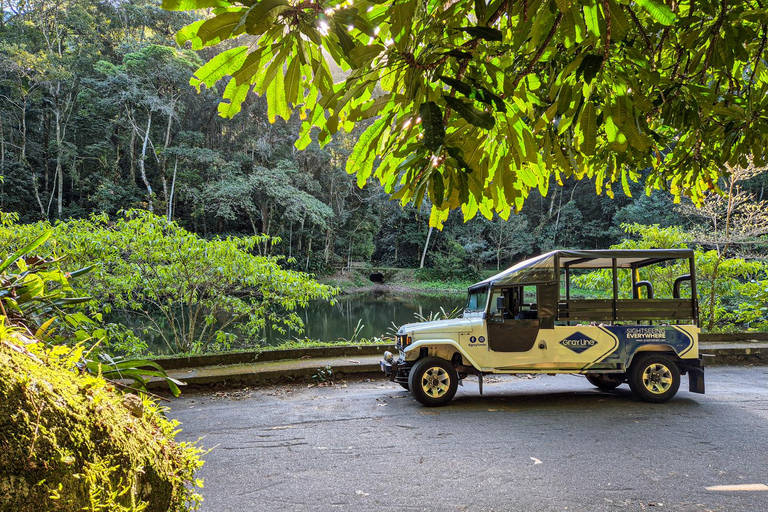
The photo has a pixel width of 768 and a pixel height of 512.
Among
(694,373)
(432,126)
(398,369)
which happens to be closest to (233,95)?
(432,126)

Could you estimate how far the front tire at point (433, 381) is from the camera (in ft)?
17.2

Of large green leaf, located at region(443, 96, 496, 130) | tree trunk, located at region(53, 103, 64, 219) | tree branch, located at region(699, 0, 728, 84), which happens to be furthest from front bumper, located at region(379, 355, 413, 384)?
tree trunk, located at region(53, 103, 64, 219)

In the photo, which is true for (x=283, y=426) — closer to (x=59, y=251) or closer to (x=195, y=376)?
(x=195, y=376)

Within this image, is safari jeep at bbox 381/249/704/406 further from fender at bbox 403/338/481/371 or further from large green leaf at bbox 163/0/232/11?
large green leaf at bbox 163/0/232/11

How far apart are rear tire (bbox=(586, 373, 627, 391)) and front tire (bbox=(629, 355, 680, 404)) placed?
54cm

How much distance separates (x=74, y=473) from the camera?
0.79 meters

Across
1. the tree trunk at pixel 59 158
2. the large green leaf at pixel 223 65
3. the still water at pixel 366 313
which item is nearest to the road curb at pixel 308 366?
the still water at pixel 366 313

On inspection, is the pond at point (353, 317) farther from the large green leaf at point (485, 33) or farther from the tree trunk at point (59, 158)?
the tree trunk at point (59, 158)

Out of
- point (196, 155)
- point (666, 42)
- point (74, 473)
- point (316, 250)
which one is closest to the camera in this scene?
point (74, 473)

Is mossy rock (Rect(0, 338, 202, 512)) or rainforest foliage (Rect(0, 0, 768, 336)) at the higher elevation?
rainforest foliage (Rect(0, 0, 768, 336))

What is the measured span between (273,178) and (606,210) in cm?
2655

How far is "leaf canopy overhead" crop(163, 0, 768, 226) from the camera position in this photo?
1.43 metres

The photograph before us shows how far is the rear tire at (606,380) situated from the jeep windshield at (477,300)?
80.7 inches

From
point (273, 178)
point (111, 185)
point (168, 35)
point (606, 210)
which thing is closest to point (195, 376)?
point (273, 178)
